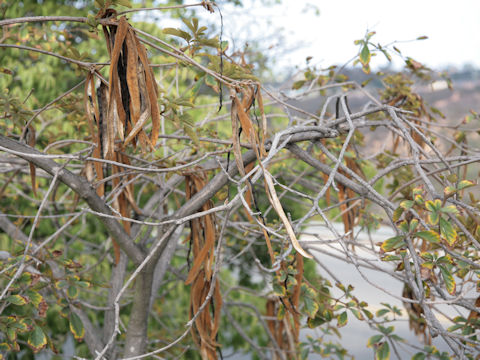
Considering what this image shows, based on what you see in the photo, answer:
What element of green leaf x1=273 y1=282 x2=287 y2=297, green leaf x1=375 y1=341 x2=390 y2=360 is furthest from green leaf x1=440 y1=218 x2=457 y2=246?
green leaf x1=375 y1=341 x2=390 y2=360

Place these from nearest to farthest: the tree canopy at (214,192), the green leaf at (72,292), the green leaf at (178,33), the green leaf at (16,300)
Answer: the tree canopy at (214,192) → the green leaf at (178,33) → the green leaf at (16,300) → the green leaf at (72,292)

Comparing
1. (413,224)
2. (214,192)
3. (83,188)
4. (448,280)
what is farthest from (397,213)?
(83,188)

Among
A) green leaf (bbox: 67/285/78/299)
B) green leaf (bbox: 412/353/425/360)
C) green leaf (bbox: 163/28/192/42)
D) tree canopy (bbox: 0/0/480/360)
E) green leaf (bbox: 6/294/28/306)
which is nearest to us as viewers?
tree canopy (bbox: 0/0/480/360)

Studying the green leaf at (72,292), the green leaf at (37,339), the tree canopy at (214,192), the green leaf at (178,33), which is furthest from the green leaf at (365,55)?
the green leaf at (37,339)

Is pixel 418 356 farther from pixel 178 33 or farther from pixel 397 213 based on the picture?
pixel 178 33

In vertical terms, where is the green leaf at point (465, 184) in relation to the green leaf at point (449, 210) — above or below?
above

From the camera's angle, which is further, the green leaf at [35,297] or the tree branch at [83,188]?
the green leaf at [35,297]

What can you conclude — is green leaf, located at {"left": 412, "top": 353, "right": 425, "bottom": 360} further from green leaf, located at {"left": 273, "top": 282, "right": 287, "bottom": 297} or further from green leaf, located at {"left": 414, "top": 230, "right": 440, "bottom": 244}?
green leaf, located at {"left": 414, "top": 230, "right": 440, "bottom": 244}

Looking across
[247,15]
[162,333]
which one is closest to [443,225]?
[162,333]

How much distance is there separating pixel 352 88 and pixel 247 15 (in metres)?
3.14

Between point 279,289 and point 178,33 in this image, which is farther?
point 279,289

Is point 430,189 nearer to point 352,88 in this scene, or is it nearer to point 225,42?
point 225,42

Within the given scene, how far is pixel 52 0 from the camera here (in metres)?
2.98

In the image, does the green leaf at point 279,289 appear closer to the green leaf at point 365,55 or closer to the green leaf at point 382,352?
the green leaf at point 382,352
